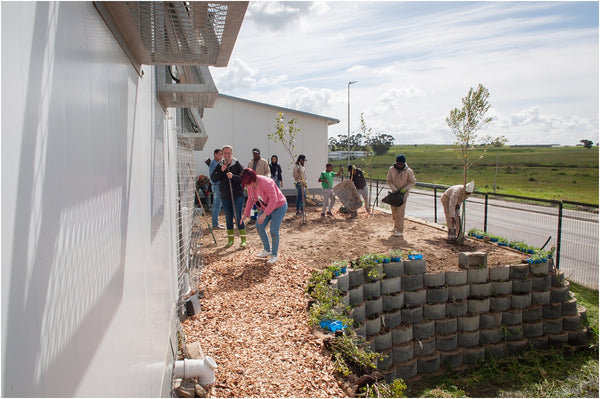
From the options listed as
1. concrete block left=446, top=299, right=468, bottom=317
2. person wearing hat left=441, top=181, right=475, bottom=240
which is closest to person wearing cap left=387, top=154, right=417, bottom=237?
person wearing hat left=441, top=181, right=475, bottom=240

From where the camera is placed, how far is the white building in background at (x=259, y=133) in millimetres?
16500

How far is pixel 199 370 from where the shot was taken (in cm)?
389

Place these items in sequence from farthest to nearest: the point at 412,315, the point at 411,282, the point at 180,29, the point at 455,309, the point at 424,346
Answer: the point at 455,309 → the point at 411,282 → the point at 412,315 → the point at 424,346 → the point at 180,29

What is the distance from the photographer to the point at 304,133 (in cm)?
1847

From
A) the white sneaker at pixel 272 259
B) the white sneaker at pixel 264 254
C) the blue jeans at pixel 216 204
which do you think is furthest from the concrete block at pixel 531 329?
the blue jeans at pixel 216 204

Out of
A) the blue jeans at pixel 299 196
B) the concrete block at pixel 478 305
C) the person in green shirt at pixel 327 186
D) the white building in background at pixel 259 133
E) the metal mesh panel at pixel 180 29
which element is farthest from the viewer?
the white building in background at pixel 259 133

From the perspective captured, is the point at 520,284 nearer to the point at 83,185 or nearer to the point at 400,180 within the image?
the point at 400,180

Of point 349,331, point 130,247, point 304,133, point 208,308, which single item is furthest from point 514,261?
point 304,133

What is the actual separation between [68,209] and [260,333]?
4062 mm

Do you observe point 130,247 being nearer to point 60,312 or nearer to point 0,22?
point 60,312

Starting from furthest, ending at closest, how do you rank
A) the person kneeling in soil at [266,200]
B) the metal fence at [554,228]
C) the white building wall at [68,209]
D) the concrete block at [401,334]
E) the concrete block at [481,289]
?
the metal fence at [554,228] → the concrete block at [481,289] → the concrete block at [401,334] → the person kneeling in soil at [266,200] → the white building wall at [68,209]

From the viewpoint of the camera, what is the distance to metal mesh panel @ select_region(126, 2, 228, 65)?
1.95 meters

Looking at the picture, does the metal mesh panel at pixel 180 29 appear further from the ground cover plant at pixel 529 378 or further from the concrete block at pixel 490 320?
the concrete block at pixel 490 320

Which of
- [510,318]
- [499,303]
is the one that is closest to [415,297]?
[499,303]
